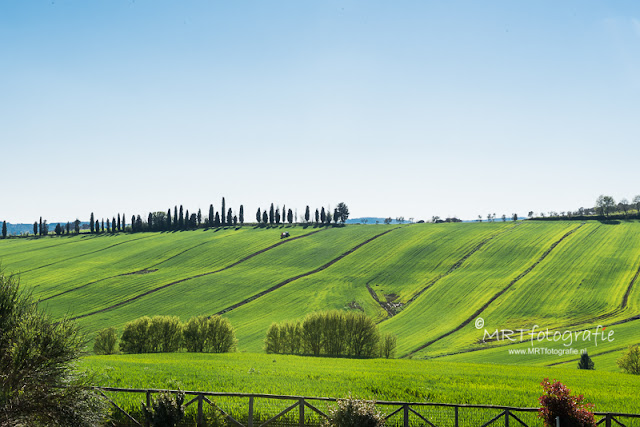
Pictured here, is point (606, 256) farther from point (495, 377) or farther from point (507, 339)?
point (495, 377)

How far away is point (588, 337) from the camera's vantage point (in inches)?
3093

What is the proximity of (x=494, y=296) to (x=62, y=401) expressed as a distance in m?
96.9

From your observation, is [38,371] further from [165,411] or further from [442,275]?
[442,275]

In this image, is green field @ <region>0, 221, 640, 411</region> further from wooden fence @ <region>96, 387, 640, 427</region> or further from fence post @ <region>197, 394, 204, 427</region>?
fence post @ <region>197, 394, 204, 427</region>

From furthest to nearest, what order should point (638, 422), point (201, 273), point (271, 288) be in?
point (201, 273) < point (271, 288) < point (638, 422)

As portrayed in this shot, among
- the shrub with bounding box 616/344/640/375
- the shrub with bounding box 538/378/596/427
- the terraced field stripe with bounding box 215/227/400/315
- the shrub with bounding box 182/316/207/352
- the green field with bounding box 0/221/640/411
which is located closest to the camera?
the shrub with bounding box 538/378/596/427

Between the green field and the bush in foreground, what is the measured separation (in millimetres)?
37392

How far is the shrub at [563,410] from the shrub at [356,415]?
20.8ft

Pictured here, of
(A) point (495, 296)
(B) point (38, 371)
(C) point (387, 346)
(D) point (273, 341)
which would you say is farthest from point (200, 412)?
(A) point (495, 296)

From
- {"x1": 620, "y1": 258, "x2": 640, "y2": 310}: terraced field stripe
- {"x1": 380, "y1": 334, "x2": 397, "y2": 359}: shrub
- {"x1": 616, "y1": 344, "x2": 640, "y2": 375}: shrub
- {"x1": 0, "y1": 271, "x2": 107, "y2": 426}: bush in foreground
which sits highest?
{"x1": 0, "y1": 271, "x2": 107, "y2": 426}: bush in foreground

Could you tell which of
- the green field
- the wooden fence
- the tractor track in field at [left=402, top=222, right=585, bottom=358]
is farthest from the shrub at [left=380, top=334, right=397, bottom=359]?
the wooden fence

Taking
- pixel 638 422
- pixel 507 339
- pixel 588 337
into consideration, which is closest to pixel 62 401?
pixel 638 422

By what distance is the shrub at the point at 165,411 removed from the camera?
1672 centimetres

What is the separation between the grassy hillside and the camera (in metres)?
87.4
